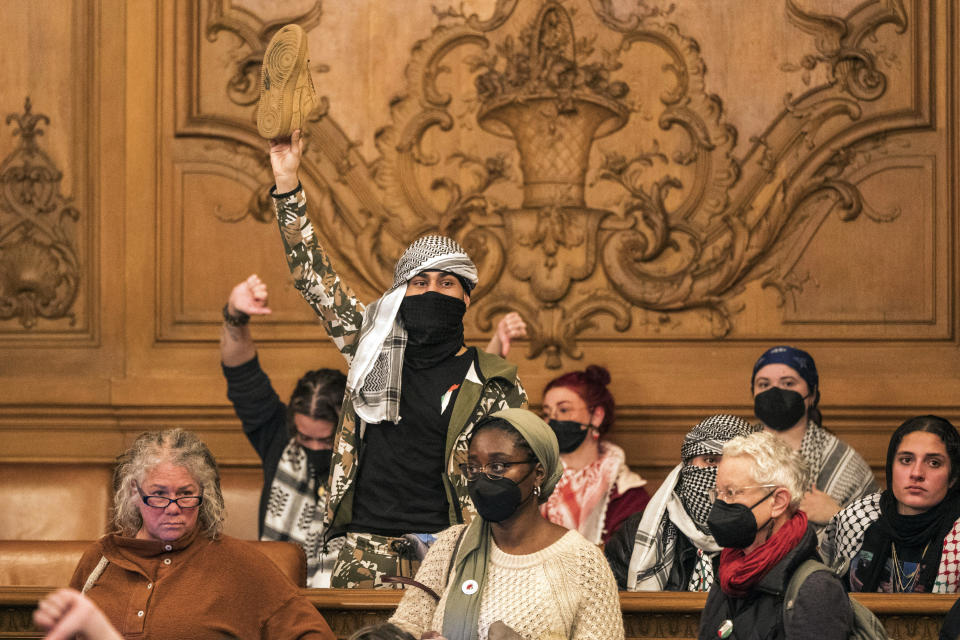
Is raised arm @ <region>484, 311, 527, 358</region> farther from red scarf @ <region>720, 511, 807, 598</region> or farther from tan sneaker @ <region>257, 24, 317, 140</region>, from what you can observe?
red scarf @ <region>720, 511, 807, 598</region>

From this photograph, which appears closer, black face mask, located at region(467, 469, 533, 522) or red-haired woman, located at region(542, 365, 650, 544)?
black face mask, located at region(467, 469, 533, 522)

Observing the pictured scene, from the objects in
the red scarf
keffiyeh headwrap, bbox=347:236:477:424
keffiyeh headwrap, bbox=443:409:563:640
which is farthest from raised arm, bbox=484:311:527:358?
the red scarf

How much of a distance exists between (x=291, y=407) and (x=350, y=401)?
3.38 feet

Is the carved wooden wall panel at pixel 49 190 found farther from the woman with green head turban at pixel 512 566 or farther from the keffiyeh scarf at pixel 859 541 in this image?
the keffiyeh scarf at pixel 859 541

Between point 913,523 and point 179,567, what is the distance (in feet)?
7.30

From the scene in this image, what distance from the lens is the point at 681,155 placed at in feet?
19.9

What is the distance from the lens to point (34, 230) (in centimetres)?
631

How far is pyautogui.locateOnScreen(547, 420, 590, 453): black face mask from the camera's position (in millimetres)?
5379

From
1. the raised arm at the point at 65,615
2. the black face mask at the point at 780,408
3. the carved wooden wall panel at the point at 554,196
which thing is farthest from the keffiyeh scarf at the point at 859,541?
the raised arm at the point at 65,615

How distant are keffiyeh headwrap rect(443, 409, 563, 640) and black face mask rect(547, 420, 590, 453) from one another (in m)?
1.94

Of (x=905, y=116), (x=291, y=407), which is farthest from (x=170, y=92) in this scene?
(x=905, y=116)

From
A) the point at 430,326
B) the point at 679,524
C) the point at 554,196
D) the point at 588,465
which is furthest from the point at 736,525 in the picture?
the point at 554,196

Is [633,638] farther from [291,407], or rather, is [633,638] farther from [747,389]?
[747,389]

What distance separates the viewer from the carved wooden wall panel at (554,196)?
6000 millimetres
